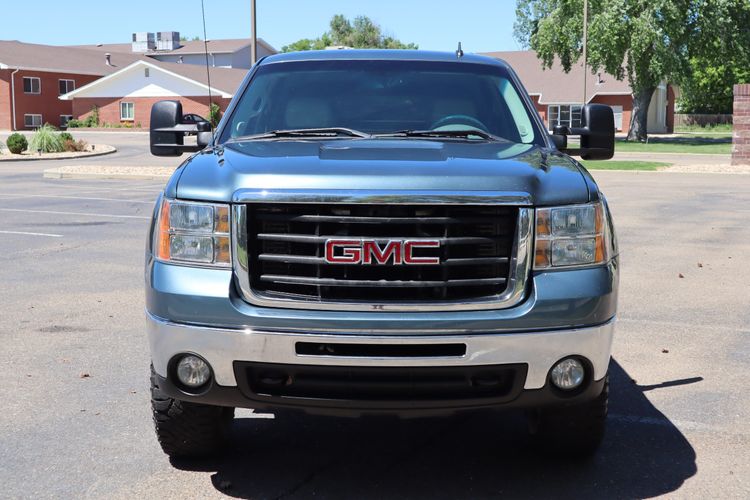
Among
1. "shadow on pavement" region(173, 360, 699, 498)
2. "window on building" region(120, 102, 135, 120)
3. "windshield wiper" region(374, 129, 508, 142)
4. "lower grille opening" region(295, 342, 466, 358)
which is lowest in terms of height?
"shadow on pavement" region(173, 360, 699, 498)

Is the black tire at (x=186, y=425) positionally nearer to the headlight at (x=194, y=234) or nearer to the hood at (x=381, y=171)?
the headlight at (x=194, y=234)

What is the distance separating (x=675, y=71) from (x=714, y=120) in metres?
36.7

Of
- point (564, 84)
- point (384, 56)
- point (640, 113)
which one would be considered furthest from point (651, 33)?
point (384, 56)

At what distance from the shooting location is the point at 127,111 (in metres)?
68.7

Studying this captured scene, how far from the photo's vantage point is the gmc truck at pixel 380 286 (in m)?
3.80

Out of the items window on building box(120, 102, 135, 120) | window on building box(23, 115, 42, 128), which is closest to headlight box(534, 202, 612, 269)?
window on building box(120, 102, 135, 120)

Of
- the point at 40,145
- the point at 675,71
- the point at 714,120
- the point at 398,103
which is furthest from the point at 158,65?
the point at 398,103

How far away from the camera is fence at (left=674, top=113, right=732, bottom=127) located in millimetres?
80250

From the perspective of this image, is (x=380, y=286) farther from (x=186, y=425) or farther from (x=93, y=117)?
(x=93, y=117)

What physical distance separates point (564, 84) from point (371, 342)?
6947 cm

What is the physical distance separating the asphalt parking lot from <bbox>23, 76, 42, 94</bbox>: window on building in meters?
61.7

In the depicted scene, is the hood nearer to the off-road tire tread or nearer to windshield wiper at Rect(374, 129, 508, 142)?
windshield wiper at Rect(374, 129, 508, 142)

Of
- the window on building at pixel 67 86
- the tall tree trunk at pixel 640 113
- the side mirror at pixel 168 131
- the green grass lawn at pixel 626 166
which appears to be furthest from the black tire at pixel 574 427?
the window on building at pixel 67 86

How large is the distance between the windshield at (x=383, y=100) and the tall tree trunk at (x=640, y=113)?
157 ft
